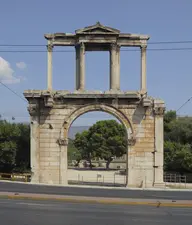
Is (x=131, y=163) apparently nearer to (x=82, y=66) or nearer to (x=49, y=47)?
(x=82, y=66)

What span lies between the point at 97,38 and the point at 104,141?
1615 inches

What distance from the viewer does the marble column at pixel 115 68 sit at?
2809 centimetres

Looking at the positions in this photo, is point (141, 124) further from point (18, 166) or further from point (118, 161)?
point (118, 161)

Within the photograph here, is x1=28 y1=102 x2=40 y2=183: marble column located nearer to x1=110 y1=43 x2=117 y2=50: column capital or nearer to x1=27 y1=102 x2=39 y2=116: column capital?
x1=27 y1=102 x2=39 y2=116: column capital

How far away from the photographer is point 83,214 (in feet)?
44.4

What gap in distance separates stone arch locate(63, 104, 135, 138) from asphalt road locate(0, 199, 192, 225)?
35.6 ft

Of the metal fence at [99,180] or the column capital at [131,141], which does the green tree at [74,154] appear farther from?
the column capital at [131,141]

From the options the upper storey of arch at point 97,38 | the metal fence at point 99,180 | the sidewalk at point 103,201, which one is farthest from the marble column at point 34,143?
the sidewalk at point 103,201

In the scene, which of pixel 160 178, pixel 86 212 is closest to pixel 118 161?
pixel 160 178

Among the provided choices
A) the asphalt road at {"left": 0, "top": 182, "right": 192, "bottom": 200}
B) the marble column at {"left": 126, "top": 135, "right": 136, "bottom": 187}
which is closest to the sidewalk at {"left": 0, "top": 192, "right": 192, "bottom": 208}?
the asphalt road at {"left": 0, "top": 182, "right": 192, "bottom": 200}

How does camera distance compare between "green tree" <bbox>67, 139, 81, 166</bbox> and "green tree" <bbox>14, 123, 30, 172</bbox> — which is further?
"green tree" <bbox>67, 139, 81, 166</bbox>

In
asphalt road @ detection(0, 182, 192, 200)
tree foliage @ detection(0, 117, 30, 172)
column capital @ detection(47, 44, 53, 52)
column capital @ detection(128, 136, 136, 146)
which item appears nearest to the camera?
asphalt road @ detection(0, 182, 192, 200)

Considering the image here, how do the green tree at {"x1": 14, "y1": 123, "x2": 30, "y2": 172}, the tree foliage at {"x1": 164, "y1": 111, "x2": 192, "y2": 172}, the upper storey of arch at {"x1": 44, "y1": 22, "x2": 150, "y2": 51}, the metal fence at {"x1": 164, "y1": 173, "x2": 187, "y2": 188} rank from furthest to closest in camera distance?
the green tree at {"x1": 14, "y1": 123, "x2": 30, "y2": 172}, the tree foliage at {"x1": 164, "y1": 111, "x2": 192, "y2": 172}, the metal fence at {"x1": 164, "y1": 173, "x2": 187, "y2": 188}, the upper storey of arch at {"x1": 44, "y1": 22, "x2": 150, "y2": 51}

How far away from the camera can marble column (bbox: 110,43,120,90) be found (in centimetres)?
2809
